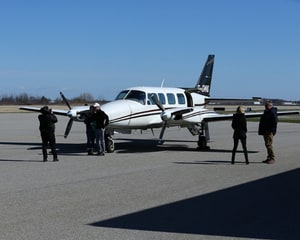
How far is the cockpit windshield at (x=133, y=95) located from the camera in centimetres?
2014

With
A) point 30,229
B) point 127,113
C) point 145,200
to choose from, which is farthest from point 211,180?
point 127,113

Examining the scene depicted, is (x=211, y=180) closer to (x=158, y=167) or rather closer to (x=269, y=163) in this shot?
(x=158, y=167)

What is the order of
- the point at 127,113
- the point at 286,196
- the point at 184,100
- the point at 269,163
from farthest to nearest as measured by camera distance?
1. the point at 184,100
2. the point at 127,113
3. the point at 269,163
4. the point at 286,196

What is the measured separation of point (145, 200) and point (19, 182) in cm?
365

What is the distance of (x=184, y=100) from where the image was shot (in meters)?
22.2

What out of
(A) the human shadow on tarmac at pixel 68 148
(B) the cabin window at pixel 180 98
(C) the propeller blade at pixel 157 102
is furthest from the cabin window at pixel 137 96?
(A) the human shadow on tarmac at pixel 68 148

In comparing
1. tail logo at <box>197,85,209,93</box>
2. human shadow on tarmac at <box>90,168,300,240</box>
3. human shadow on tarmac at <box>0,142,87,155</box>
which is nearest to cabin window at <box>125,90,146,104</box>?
human shadow on tarmac at <box>0,142,87,155</box>

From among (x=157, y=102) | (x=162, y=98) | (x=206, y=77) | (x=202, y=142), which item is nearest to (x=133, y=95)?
(x=157, y=102)

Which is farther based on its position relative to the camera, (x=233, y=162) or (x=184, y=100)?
(x=184, y=100)

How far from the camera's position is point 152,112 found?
2036 centimetres

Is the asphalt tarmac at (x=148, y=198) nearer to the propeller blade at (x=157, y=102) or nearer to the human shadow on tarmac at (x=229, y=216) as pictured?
the human shadow on tarmac at (x=229, y=216)

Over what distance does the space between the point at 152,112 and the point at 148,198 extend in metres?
10.7

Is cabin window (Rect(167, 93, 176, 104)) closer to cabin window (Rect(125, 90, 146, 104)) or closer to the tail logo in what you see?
cabin window (Rect(125, 90, 146, 104))

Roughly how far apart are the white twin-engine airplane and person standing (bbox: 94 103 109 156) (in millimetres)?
617
